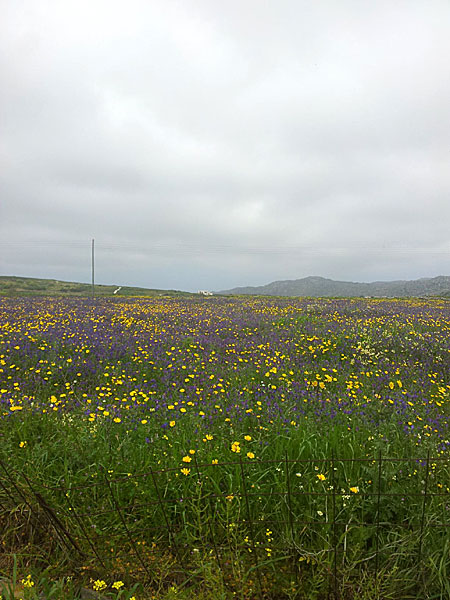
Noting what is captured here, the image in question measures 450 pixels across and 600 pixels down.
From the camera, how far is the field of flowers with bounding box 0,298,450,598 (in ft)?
8.06

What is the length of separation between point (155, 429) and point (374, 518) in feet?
8.92

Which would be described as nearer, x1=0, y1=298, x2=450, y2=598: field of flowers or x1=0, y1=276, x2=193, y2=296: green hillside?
x1=0, y1=298, x2=450, y2=598: field of flowers

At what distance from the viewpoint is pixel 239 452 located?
11.1 feet

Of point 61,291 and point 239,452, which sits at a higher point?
point 61,291

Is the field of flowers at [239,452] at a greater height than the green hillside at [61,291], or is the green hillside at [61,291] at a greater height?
the green hillside at [61,291]

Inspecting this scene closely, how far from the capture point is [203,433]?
3.92m

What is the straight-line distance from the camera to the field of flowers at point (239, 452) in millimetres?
2457

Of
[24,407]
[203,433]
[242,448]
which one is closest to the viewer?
[242,448]

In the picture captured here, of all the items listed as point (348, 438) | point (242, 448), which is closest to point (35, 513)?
point (242, 448)

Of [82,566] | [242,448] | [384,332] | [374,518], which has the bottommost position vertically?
[82,566]

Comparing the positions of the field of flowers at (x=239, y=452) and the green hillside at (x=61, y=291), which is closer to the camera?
the field of flowers at (x=239, y=452)

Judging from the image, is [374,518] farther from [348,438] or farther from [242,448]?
[242,448]

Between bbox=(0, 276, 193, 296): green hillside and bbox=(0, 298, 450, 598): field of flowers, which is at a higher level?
bbox=(0, 276, 193, 296): green hillside

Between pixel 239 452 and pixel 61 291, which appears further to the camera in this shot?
pixel 61 291
